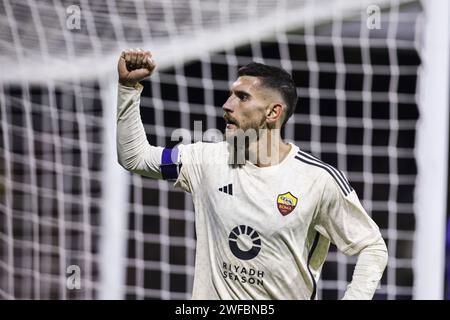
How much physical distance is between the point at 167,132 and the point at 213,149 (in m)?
2.62

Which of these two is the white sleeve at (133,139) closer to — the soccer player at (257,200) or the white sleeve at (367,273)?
the soccer player at (257,200)

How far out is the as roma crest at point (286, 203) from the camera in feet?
10.5

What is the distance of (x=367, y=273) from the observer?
10.2 feet

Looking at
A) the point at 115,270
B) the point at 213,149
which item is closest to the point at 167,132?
the point at 115,270

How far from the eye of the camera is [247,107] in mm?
3242

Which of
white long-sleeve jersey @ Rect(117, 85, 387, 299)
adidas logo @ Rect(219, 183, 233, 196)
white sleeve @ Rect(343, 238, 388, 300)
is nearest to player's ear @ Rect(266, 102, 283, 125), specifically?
white long-sleeve jersey @ Rect(117, 85, 387, 299)

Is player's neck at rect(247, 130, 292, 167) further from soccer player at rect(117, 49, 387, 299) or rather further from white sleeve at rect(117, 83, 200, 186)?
white sleeve at rect(117, 83, 200, 186)

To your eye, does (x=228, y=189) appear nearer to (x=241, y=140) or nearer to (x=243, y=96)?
(x=241, y=140)

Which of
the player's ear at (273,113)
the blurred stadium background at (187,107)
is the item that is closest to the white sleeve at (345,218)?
the player's ear at (273,113)

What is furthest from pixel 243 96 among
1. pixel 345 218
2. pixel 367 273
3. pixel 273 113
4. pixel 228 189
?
pixel 367 273

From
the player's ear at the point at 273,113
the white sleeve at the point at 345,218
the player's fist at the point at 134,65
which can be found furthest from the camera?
the player's ear at the point at 273,113

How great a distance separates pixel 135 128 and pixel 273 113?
518mm

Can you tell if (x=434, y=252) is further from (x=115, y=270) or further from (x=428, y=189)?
(x=115, y=270)

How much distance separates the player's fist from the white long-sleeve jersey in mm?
60
